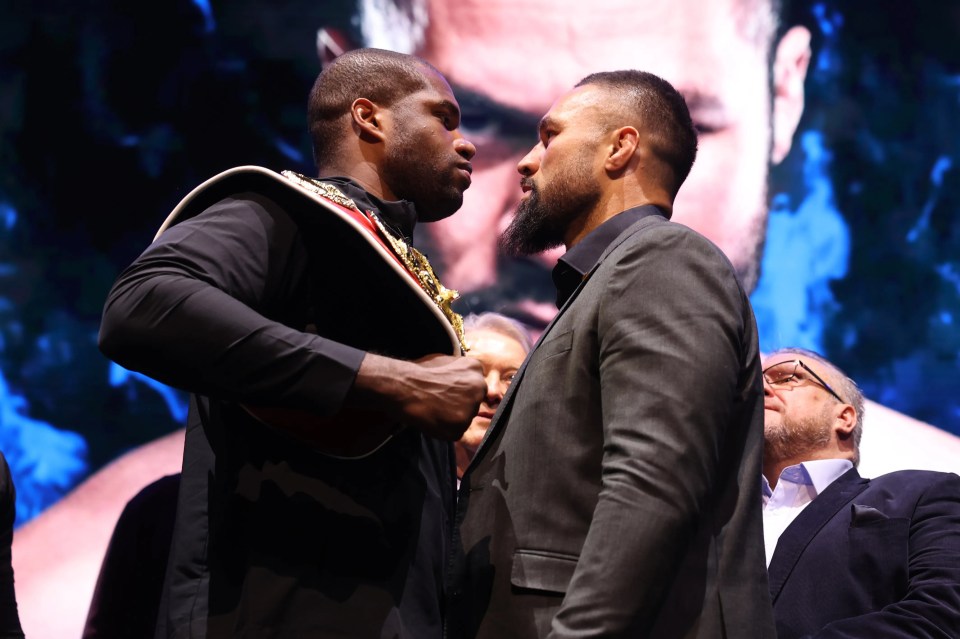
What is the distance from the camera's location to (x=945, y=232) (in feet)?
13.7

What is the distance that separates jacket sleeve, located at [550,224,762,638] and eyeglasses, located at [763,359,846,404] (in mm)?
2086

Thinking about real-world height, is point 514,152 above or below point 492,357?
above

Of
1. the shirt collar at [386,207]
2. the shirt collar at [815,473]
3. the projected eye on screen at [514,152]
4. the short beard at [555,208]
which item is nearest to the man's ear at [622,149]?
the short beard at [555,208]

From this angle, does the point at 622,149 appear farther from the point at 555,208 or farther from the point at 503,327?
the point at 503,327

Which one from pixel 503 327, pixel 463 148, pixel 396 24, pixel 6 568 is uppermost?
pixel 396 24

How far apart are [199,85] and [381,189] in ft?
7.66

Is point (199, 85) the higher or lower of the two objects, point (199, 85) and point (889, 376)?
the higher

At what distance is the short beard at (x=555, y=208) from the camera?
2254 mm

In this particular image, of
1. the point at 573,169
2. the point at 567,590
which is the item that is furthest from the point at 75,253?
the point at 567,590

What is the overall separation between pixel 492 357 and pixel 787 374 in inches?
45.2

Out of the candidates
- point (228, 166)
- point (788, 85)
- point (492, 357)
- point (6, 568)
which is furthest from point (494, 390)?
point (788, 85)

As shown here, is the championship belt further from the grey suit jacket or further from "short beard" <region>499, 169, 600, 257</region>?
"short beard" <region>499, 169, 600, 257</region>

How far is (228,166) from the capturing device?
4199 millimetres

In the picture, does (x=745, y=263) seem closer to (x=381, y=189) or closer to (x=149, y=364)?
(x=381, y=189)
